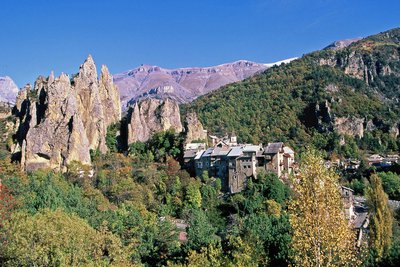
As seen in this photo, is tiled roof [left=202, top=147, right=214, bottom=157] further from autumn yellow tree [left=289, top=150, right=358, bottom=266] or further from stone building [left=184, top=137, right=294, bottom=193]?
autumn yellow tree [left=289, top=150, right=358, bottom=266]

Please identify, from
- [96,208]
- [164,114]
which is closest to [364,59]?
[164,114]

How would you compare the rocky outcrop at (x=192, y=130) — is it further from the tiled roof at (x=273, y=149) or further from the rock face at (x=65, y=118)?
the rock face at (x=65, y=118)

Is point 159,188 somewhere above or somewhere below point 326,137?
below

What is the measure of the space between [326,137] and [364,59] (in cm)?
5744

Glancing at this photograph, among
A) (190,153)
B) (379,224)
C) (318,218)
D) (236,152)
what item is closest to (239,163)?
(236,152)

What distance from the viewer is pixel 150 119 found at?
71375mm

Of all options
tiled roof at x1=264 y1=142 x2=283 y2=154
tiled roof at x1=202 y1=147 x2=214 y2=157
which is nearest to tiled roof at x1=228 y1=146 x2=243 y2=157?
tiled roof at x1=202 y1=147 x2=214 y2=157

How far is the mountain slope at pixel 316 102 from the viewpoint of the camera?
9556cm

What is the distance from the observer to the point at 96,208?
4672 cm

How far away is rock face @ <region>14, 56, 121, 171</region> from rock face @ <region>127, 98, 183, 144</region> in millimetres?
4087

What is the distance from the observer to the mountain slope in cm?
9556

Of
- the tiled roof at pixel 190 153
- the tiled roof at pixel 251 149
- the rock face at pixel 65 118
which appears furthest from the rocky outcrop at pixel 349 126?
the rock face at pixel 65 118

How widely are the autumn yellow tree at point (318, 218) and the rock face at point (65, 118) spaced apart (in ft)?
141

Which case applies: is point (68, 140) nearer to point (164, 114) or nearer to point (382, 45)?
point (164, 114)
